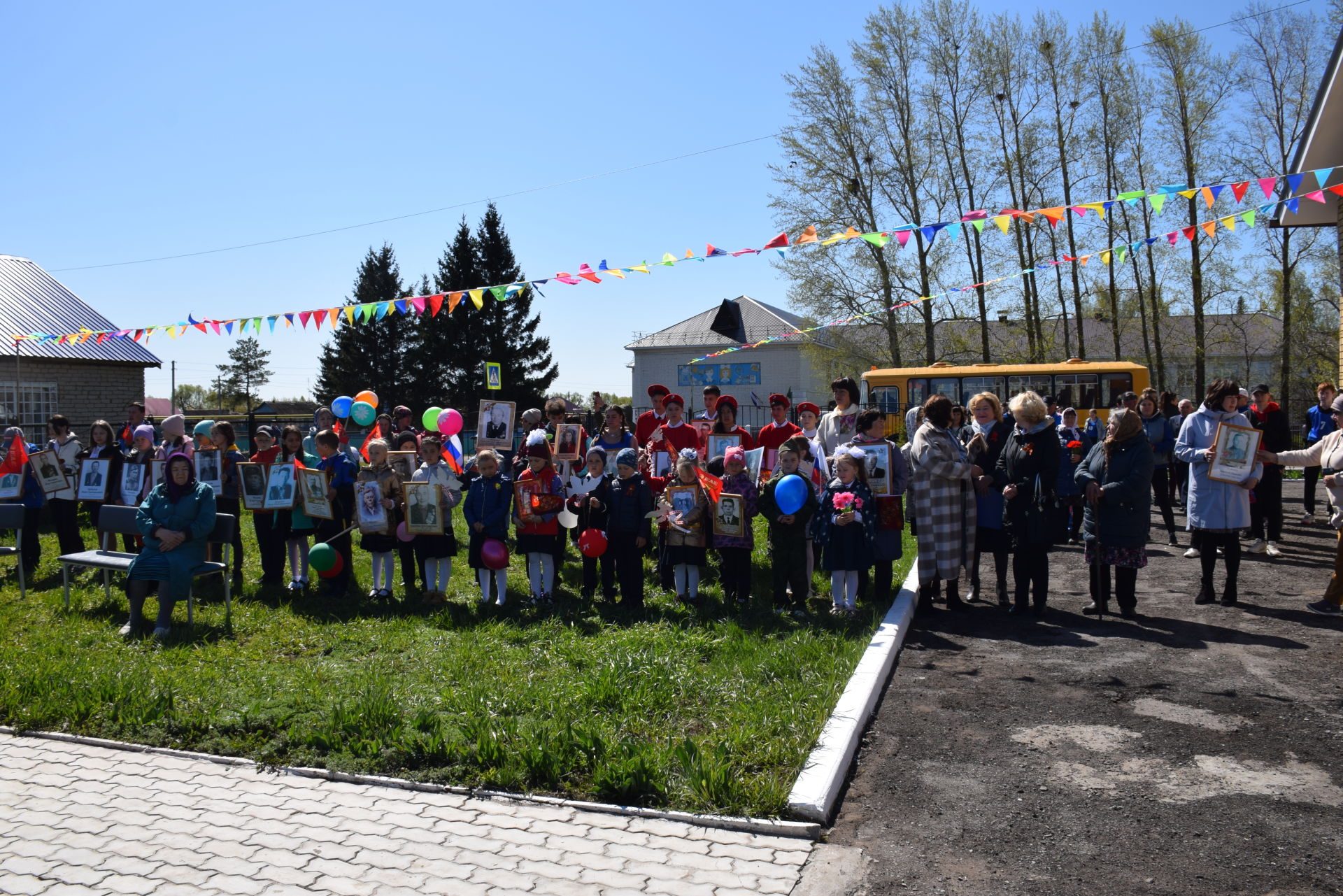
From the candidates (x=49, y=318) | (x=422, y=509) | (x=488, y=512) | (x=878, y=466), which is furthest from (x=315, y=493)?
(x=49, y=318)

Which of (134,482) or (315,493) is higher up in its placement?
(134,482)

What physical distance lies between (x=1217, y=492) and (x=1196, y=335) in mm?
27831

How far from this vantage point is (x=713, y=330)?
5241cm

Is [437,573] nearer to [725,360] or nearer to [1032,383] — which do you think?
[1032,383]

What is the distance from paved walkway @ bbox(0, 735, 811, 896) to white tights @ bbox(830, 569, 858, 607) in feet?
13.1

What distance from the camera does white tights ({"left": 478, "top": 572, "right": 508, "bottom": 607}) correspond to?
8680 millimetres

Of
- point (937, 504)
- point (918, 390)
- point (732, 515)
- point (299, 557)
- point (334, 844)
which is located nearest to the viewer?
point (334, 844)

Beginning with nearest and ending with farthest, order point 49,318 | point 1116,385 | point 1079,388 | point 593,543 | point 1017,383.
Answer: point 593,543 → point 1116,385 → point 1079,388 → point 1017,383 → point 49,318

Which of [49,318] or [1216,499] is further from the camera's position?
[49,318]

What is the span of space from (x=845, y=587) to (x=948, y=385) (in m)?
19.3

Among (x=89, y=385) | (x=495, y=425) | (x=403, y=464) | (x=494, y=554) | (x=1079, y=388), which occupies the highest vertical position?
(x=89, y=385)

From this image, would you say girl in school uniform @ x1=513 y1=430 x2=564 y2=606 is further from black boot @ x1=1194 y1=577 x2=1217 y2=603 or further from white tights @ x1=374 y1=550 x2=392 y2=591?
black boot @ x1=1194 y1=577 x2=1217 y2=603

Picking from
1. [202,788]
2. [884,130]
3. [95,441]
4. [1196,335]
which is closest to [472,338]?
[884,130]

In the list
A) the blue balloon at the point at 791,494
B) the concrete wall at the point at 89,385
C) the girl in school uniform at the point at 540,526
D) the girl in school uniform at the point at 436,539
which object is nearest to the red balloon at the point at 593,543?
the girl in school uniform at the point at 540,526
